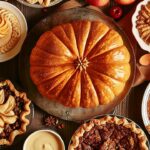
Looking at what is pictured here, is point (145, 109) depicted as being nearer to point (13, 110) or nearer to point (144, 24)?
point (144, 24)

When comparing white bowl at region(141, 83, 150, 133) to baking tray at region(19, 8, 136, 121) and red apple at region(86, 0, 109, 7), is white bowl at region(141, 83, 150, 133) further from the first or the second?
red apple at region(86, 0, 109, 7)

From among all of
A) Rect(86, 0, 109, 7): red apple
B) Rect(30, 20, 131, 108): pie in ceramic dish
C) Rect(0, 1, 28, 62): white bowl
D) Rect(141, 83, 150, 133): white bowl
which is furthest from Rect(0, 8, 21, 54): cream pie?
Rect(141, 83, 150, 133): white bowl

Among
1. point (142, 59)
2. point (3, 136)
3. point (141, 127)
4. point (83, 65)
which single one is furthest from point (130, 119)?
point (3, 136)

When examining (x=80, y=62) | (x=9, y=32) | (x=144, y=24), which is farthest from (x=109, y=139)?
(x=9, y=32)

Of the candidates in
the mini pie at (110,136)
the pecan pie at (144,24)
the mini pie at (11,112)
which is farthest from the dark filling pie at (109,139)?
the pecan pie at (144,24)

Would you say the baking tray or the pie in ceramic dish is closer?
the pie in ceramic dish

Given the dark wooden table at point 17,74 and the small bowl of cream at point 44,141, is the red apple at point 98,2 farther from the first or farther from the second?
the small bowl of cream at point 44,141

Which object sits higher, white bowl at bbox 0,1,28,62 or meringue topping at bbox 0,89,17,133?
white bowl at bbox 0,1,28,62
